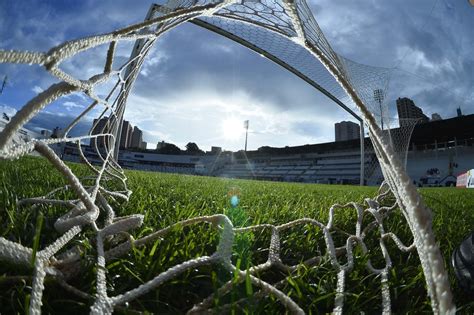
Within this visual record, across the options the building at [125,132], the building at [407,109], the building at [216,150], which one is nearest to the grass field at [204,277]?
the building at [407,109]

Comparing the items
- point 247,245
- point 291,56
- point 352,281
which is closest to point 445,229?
point 352,281

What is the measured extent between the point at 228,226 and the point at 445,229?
1.24 m

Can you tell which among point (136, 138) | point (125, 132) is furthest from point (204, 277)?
point (136, 138)

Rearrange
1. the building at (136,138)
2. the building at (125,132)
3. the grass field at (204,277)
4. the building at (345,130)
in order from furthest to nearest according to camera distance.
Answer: the building at (136,138) < the building at (345,130) < the building at (125,132) < the grass field at (204,277)

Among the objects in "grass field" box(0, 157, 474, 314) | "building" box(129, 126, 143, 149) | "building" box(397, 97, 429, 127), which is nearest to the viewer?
"grass field" box(0, 157, 474, 314)

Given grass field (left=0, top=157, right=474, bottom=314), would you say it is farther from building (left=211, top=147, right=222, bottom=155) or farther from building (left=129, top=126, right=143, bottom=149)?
building (left=129, top=126, right=143, bottom=149)

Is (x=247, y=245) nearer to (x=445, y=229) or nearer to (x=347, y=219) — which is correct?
(x=347, y=219)

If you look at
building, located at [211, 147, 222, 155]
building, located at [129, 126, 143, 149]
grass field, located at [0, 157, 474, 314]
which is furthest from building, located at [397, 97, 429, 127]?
building, located at [129, 126, 143, 149]

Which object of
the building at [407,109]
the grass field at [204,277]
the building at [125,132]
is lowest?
the grass field at [204,277]

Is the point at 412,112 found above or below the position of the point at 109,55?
above

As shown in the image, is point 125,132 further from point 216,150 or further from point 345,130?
point 345,130

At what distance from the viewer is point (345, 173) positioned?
28.5m

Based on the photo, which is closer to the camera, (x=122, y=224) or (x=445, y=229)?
(x=122, y=224)

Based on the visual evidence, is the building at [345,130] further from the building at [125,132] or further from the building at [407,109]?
the building at [125,132]
